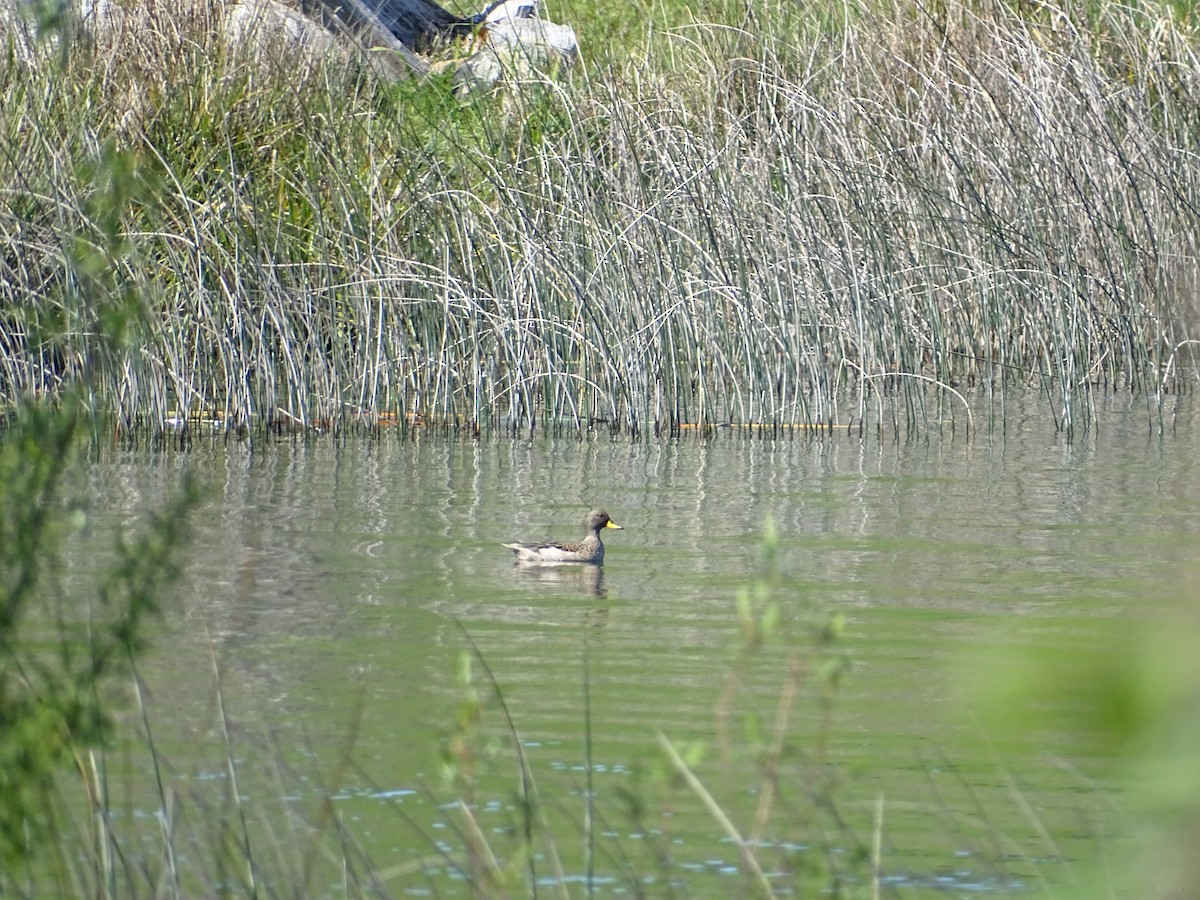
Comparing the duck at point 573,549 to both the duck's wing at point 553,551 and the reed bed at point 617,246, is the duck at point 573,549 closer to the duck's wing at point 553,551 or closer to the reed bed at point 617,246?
the duck's wing at point 553,551

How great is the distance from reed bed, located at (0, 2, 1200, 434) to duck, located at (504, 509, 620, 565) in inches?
107

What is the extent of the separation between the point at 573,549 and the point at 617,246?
3654 millimetres

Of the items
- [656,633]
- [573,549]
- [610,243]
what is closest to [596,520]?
[573,549]

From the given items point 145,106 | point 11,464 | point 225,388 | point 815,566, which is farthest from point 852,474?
point 11,464

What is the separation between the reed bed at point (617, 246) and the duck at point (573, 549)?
2.71 m

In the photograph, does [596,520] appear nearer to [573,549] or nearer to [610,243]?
[573,549]

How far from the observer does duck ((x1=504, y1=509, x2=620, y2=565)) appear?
745 cm

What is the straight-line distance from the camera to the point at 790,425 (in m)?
10.9

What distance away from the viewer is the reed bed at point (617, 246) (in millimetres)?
10469

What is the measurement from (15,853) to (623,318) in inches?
328

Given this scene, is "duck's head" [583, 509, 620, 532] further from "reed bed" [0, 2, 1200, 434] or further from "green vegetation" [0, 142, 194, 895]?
"green vegetation" [0, 142, 194, 895]

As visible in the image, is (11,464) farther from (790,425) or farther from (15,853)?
(790,425)

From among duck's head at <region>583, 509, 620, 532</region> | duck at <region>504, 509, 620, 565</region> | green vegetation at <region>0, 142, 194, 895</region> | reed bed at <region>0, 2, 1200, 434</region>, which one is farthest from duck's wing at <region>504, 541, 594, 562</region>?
green vegetation at <region>0, 142, 194, 895</region>

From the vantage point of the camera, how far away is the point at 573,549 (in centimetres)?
755
